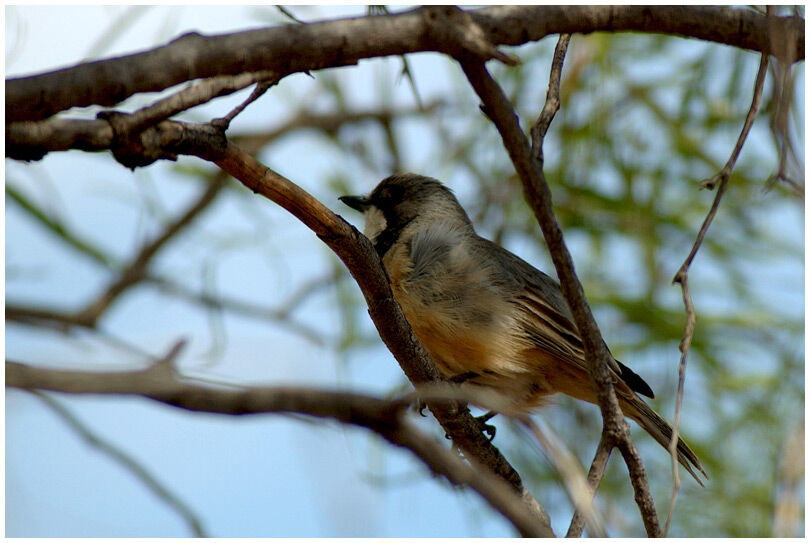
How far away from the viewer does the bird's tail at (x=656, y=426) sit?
3.61 metres

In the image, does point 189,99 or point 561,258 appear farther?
point 561,258

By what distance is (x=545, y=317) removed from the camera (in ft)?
12.7

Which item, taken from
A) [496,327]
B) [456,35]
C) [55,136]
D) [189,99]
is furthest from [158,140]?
[496,327]

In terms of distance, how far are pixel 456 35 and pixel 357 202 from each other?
3.04 m

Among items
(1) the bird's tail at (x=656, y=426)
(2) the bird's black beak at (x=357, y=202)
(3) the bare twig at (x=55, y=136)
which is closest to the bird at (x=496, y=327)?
(1) the bird's tail at (x=656, y=426)

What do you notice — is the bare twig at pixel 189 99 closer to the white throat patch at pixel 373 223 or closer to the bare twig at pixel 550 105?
the bare twig at pixel 550 105

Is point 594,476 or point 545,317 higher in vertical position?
point 545,317

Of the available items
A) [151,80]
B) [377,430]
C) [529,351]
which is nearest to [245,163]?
[151,80]

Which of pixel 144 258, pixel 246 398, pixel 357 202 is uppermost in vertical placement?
pixel 357 202

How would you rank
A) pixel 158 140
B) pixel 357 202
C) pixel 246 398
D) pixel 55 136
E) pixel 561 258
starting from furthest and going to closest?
pixel 357 202 < pixel 561 258 < pixel 158 140 < pixel 55 136 < pixel 246 398

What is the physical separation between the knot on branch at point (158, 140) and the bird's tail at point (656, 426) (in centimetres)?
223

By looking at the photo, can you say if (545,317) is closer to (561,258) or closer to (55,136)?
(561,258)

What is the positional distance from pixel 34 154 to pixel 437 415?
175 cm

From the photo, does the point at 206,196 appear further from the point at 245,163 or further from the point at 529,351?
the point at 245,163
